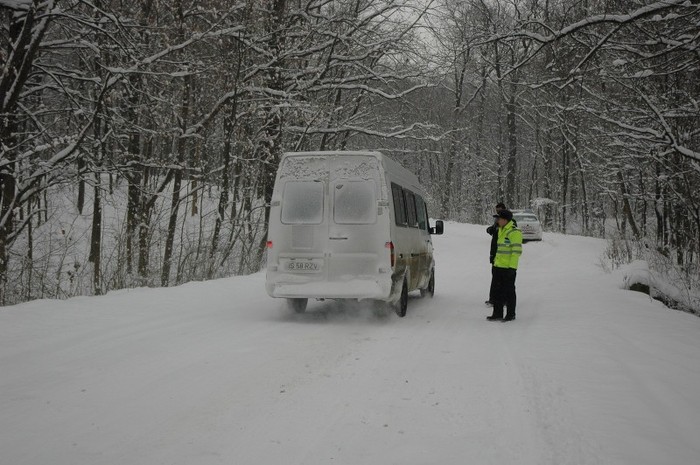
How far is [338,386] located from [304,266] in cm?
355

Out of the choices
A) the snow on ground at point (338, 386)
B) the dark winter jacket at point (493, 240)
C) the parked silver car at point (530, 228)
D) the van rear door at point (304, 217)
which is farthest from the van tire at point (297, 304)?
the parked silver car at point (530, 228)

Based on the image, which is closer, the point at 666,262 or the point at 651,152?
the point at 651,152

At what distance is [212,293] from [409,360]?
5.56 metres

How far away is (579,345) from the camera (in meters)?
6.80

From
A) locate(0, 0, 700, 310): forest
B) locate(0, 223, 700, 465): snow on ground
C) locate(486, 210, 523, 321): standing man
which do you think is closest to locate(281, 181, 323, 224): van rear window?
locate(0, 223, 700, 465): snow on ground

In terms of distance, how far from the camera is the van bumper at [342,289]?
8344 millimetres

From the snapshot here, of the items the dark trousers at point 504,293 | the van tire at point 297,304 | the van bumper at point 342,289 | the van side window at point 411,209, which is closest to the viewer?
the van bumper at point 342,289

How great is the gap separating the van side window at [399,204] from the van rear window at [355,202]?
0.58 metres

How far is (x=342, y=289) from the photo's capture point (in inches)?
330

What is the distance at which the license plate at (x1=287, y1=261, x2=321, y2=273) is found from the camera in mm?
8484

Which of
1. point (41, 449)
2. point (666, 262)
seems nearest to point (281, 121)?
point (666, 262)

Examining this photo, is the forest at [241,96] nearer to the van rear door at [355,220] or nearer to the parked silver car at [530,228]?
the van rear door at [355,220]

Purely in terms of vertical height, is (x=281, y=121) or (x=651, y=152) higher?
(x=281, y=121)

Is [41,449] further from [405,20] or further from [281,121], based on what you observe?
[405,20]
